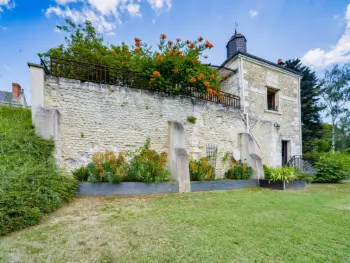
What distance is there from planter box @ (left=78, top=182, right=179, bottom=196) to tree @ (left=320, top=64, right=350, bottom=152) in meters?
18.2

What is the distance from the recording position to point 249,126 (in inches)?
344

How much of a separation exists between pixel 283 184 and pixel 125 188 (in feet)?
19.8

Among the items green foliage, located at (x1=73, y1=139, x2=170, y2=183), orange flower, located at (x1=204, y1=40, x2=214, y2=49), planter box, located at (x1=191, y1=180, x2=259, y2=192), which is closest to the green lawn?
green foliage, located at (x1=73, y1=139, x2=170, y2=183)

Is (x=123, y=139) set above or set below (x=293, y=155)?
above

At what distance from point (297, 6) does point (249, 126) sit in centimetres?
537

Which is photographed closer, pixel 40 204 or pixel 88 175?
pixel 40 204

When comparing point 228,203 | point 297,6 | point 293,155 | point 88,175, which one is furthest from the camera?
point 293,155

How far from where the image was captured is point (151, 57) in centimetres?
697

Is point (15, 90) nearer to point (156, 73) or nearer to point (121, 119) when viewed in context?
point (121, 119)

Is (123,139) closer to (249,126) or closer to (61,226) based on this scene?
(61,226)

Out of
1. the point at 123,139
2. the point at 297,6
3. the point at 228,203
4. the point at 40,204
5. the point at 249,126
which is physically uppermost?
the point at 297,6

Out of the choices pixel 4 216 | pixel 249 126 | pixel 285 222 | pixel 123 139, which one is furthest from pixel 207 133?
pixel 4 216

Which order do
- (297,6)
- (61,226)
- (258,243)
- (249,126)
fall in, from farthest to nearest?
(249,126)
(297,6)
(61,226)
(258,243)

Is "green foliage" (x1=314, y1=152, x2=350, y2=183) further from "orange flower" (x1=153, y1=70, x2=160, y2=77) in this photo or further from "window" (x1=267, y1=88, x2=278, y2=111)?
"orange flower" (x1=153, y1=70, x2=160, y2=77)
